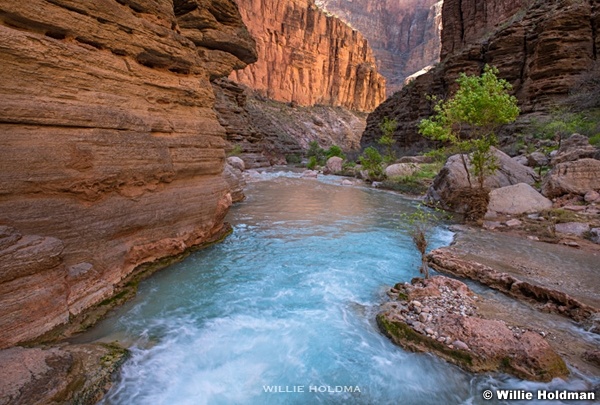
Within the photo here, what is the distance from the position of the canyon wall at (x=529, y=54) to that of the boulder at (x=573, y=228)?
1862cm

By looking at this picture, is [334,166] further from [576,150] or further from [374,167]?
[576,150]

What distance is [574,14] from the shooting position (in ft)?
76.1

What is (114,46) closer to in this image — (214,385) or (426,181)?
(214,385)

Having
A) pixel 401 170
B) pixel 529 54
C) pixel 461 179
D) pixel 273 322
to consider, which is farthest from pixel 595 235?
pixel 529 54

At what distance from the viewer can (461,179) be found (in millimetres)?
12438

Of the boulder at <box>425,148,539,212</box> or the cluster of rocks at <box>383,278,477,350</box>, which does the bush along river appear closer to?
the cluster of rocks at <box>383,278,477,350</box>

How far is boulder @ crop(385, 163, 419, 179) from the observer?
861 inches

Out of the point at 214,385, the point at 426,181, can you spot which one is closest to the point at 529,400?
the point at 214,385

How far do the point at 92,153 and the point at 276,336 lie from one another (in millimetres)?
3866

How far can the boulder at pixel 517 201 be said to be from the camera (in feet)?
34.6

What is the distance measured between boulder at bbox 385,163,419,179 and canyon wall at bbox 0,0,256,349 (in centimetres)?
1708

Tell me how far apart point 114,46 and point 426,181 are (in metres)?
17.4

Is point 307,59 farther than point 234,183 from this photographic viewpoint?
Yes

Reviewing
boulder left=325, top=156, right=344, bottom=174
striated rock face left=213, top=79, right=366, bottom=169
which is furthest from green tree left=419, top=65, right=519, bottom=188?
striated rock face left=213, top=79, right=366, bottom=169
